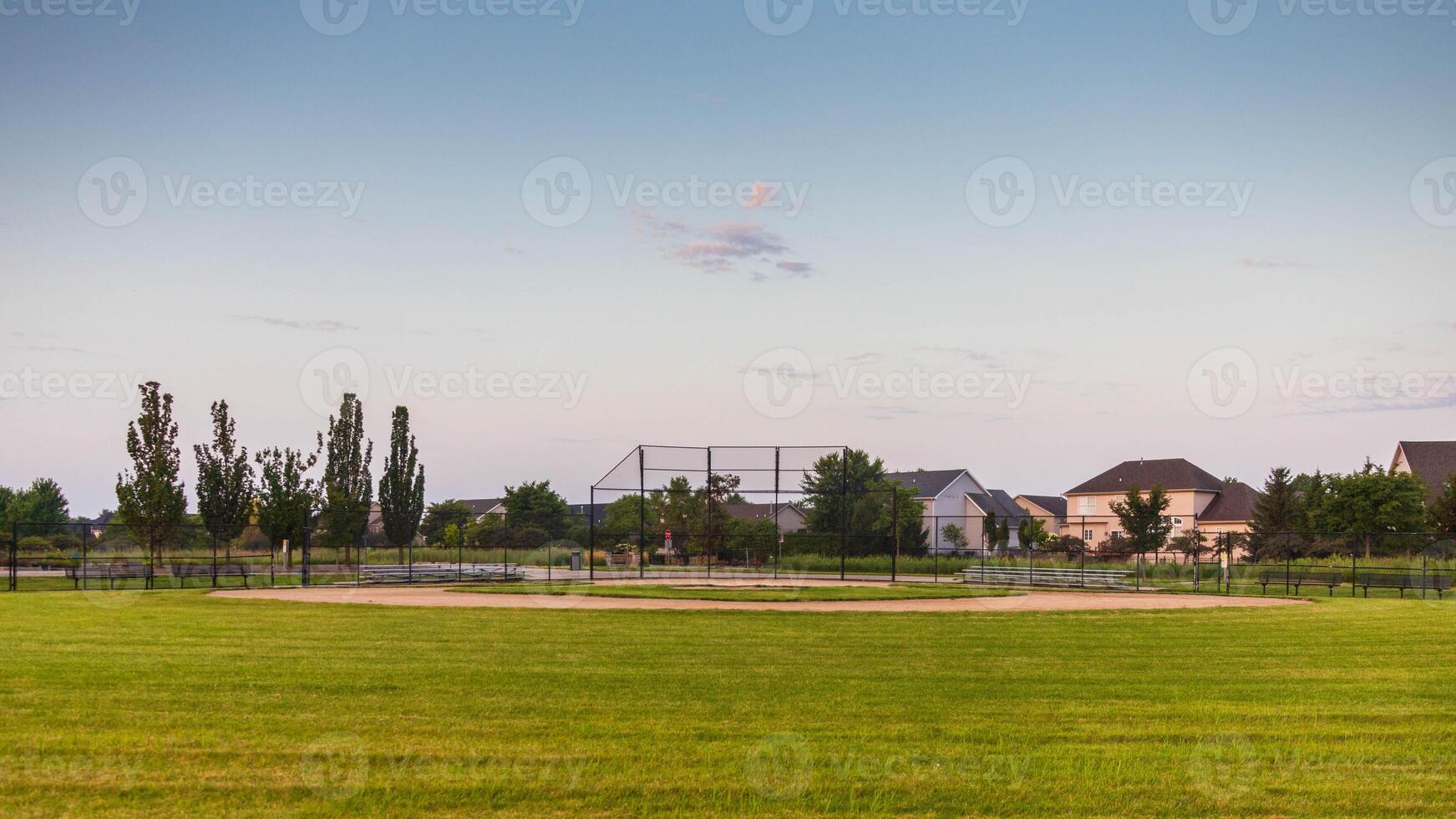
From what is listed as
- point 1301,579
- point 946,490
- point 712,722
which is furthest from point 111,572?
point 946,490

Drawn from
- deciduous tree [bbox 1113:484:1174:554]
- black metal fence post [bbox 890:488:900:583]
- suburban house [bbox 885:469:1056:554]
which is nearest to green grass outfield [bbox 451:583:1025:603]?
black metal fence post [bbox 890:488:900:583]

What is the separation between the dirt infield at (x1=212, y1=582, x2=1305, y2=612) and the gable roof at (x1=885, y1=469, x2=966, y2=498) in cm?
5142

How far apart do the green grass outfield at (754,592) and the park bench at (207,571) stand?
19.4 feet

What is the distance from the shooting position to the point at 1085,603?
79.1 ft

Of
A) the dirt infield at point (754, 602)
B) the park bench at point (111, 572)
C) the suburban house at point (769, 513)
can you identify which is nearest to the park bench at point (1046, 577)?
the dirt infield at point (754, 602)

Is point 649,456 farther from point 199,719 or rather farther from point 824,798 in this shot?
point 824,798

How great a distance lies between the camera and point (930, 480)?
81.7 m

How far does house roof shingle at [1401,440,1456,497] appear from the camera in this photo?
198ft

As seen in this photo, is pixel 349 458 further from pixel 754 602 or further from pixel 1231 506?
pixel 1231 506

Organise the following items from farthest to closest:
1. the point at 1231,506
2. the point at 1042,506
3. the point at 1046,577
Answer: the point at 1042,506, the point at 1231,506, the point at 1046,577

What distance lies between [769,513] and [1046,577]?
12.4m

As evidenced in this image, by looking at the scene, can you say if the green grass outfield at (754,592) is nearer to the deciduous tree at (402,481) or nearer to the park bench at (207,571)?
the park bench at (207,571)

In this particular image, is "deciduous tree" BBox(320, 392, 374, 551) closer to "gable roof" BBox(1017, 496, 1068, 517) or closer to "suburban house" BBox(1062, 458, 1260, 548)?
"suburban house" BBox(1062, 458, 1260, 548)

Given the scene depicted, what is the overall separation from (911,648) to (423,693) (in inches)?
258
